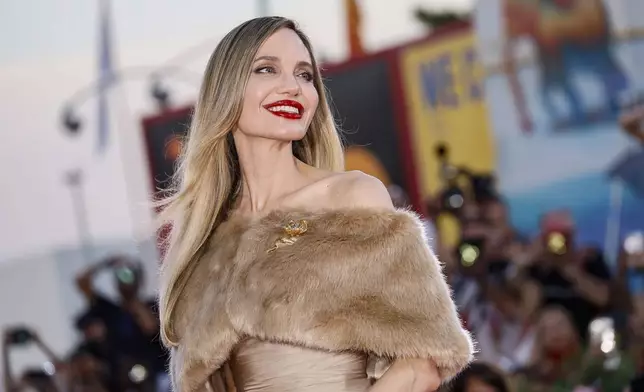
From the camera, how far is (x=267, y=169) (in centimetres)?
281

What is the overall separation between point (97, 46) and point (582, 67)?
259 cm

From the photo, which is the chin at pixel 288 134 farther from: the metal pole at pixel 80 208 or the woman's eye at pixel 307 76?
the metal pole at pixel 80 208

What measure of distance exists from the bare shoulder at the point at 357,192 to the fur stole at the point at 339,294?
24mm

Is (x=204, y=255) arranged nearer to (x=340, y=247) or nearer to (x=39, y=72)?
(x=340, y=247)

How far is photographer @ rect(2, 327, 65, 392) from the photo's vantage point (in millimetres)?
6836

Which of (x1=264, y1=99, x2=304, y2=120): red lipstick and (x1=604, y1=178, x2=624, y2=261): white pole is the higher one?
(x1=264, y1=99, x2=304, y2=120): red lipstick

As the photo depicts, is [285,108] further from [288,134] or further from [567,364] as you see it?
[567,364]

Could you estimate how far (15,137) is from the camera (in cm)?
682

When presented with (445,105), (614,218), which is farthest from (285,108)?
(445,105)

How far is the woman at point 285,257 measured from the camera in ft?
8.30

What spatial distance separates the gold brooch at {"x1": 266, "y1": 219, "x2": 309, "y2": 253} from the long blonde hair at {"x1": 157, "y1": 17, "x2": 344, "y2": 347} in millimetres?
256

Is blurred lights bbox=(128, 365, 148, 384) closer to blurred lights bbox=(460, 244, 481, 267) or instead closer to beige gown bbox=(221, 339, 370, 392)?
blurred lights bbox=(460, 244, 481, 267)

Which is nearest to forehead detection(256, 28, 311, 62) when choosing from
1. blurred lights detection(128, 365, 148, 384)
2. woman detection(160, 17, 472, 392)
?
woman detection(160, 17, 472, 392)

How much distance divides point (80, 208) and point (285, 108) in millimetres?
4205
